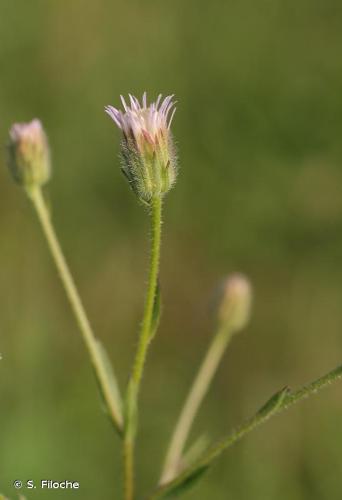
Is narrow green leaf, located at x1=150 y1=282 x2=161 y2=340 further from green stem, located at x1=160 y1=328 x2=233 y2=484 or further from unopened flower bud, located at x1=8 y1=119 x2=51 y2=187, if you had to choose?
unopened flower bud, located at x1=8 y1=119 x2=51 y2=187

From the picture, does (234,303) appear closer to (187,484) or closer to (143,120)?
(187,484)

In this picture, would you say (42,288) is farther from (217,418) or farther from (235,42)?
(235,42)

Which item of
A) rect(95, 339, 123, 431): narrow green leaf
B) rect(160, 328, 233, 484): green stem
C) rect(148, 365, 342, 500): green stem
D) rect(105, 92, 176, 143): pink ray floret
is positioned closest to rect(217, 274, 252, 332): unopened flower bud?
rect(160, 328, 233, 484): green stem

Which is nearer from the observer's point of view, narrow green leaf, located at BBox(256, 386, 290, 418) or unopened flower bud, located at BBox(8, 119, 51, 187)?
narrow green leaf, located at BBox(256, 386, 290, 418)

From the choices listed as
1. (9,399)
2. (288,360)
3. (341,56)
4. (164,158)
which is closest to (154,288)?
(164,158)

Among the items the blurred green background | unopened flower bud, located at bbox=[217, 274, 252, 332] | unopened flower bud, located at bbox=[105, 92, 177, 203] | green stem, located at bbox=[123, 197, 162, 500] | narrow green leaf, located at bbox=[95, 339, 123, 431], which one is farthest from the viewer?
the blurred green background

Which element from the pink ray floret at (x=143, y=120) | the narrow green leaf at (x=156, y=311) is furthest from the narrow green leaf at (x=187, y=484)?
the pink ray floret at (x=143, y=120)
